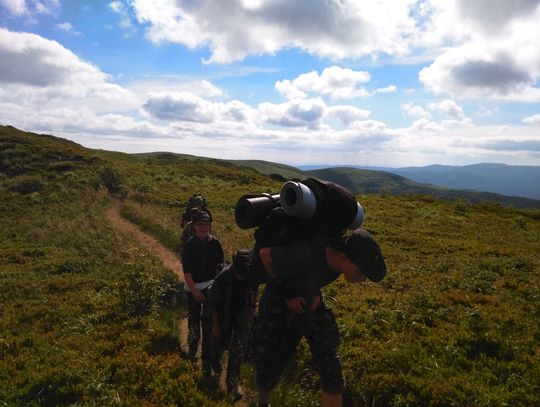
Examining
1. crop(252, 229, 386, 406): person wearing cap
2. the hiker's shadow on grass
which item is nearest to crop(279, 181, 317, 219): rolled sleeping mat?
crop(252, 229, 386, 406): person wearing cap

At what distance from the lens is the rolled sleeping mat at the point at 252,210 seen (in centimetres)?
454

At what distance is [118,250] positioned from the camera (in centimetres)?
1814

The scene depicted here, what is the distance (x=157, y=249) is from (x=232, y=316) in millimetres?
13234

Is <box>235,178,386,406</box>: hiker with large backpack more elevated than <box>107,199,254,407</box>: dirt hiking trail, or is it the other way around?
<box>235,178,386,406</box>: hiker with large backpack

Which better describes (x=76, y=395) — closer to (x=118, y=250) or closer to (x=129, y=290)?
(x=129, y=290)

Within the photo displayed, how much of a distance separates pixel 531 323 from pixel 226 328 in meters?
7.09

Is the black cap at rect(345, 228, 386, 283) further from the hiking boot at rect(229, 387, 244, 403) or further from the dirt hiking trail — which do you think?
the dirt hiking trail

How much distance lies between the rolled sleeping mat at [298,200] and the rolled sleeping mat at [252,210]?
→ 1.51 feet

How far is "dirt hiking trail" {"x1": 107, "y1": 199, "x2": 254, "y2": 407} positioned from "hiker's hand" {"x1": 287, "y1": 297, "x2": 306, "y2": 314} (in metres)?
3.46

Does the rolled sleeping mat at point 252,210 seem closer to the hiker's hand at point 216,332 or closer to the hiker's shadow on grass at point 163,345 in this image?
the hiker's hand at point 216,332

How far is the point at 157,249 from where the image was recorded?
1923 centimetres

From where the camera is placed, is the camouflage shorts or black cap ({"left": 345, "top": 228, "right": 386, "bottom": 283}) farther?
the camouflage shorts

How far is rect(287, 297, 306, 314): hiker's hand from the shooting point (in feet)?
15.4

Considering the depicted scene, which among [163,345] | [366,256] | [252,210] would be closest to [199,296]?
[163,345]
